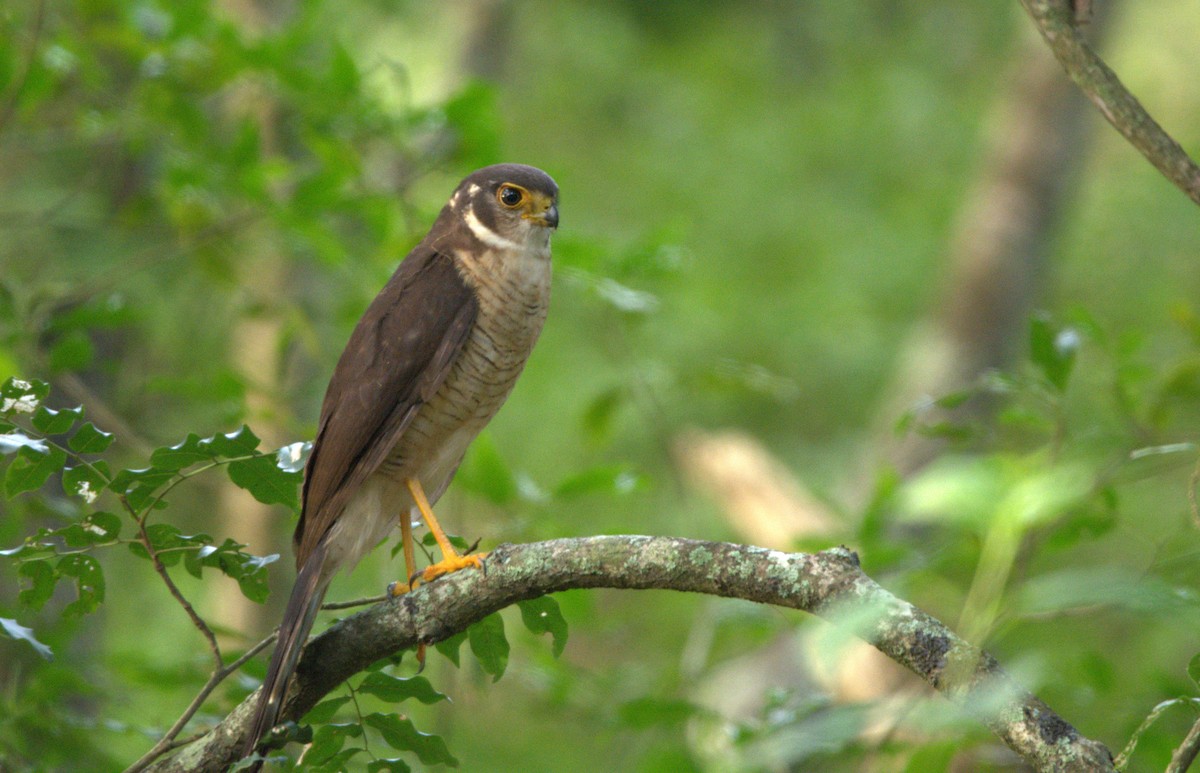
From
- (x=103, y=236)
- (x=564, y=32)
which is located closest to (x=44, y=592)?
(x=103, y=236)

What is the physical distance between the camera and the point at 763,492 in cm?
693

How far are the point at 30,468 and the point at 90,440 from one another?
0.16 meters

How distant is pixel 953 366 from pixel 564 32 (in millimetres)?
5604

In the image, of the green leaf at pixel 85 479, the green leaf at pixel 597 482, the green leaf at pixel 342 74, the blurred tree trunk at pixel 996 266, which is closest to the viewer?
the green leaf at pixel 85 479

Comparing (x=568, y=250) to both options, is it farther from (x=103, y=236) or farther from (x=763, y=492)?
(x=763, y=492)

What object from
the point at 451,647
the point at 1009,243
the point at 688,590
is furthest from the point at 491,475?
the point at 1009,243

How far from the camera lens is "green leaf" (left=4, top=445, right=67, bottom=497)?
2.05 metres

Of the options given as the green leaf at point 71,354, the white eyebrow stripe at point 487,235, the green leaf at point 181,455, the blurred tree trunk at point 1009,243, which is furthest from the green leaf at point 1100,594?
the blurred tree trunk at point 1009,243

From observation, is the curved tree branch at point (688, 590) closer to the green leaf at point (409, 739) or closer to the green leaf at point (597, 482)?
the green leaf at point (409, 739)

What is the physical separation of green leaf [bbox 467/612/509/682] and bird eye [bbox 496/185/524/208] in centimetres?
148

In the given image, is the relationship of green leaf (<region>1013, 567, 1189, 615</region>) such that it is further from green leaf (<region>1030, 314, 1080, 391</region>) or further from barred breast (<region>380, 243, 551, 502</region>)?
barred breast (<region>380, 243, 551, 502</region>)

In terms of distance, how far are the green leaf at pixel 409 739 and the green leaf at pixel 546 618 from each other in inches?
12.5

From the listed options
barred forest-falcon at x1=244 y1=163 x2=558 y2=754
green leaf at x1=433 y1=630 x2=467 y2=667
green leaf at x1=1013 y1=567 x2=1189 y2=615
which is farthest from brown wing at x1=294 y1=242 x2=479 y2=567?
green leaf at x1=1013 y1=567 x2=1189 y2=615

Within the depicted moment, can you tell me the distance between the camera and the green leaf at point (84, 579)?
225cm
